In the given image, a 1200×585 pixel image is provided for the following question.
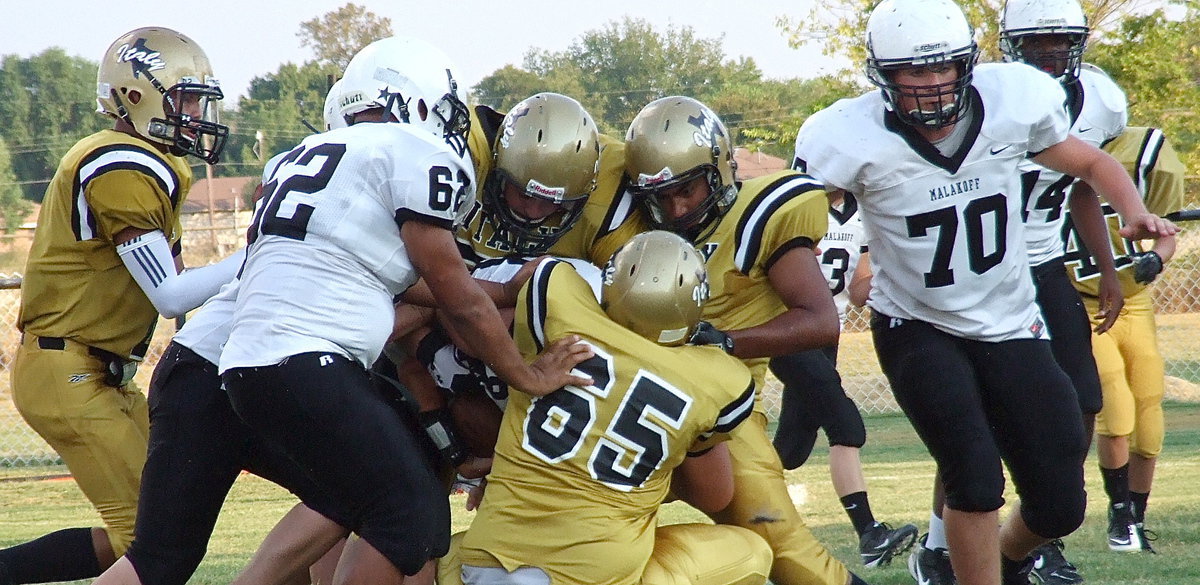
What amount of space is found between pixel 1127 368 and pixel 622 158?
284cm

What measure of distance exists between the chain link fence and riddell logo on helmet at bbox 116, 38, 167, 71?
19.7 feet

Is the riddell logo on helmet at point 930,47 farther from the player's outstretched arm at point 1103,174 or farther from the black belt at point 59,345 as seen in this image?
the black belt at point 59,345

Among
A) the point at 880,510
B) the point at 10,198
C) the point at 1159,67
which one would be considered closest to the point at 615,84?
the point at 10,198

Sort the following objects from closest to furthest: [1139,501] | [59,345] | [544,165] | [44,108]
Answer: [544,165], [59,345], [1139,501], [44,108]

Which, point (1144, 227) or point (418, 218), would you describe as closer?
point (418, 218)

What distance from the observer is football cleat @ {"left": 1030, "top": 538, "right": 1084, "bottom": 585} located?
4203 millimetres

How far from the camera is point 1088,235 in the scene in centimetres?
436

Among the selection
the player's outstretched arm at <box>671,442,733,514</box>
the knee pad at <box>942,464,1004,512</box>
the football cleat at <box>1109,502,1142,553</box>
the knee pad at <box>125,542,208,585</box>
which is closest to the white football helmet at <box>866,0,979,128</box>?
the knee pad at <box>942,464,1004,512</box>

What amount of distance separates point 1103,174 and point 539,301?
1.74 m

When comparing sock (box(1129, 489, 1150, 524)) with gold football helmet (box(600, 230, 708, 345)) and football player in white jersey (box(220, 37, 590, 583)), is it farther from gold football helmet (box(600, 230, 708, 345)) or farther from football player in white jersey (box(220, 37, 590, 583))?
football player in white jersey (box(220, 37, 590, 583))

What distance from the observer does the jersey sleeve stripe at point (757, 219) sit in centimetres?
336

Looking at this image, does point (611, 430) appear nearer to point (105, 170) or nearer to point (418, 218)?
point (418, 218)

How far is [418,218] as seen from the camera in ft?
9.39

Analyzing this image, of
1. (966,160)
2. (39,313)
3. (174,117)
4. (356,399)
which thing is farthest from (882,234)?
(39,313)
